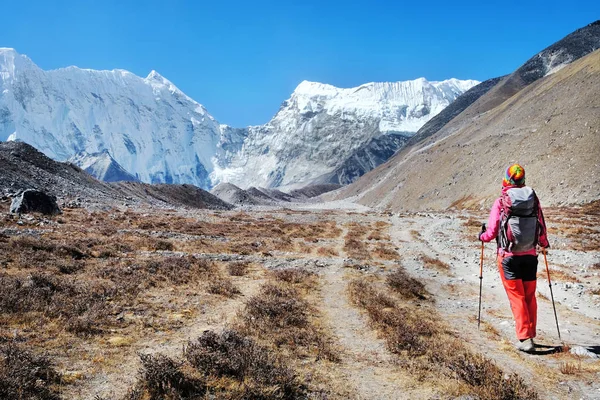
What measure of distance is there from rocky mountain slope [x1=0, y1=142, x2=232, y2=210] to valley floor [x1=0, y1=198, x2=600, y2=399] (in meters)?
42.0

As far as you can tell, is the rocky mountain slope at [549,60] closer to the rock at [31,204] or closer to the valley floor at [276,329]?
the rock at [31,204]

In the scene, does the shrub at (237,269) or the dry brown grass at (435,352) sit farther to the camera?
the shrub at (237,269)

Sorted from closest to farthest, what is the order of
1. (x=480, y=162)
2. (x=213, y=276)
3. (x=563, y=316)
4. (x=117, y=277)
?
(x=563, y=316) → (x=117, y=277) → (x=213, y=276) → (x=480, y=162)

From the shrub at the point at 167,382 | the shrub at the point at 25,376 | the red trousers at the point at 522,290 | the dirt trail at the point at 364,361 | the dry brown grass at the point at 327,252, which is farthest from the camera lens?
the dry brown grass at the point at 327,252

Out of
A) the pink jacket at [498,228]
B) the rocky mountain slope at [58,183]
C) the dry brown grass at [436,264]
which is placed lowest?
the dry brown grass at [436,264]

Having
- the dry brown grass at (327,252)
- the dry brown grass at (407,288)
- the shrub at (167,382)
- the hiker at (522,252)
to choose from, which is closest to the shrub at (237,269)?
the dry brown grass at (407,288)

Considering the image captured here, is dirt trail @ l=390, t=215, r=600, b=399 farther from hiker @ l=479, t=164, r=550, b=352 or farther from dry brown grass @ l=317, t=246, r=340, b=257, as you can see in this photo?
dry brown grass @ l=317, t=246, r=340, b=257

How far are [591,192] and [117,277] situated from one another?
2472 inches

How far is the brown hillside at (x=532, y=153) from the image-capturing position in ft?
196

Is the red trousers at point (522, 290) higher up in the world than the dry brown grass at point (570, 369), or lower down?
higher up

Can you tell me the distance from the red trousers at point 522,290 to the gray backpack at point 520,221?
285 millimetres

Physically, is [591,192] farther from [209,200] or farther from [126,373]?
[209,200]

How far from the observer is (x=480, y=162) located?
3484 inches

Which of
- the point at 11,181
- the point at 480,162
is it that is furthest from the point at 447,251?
the point at 480,162
